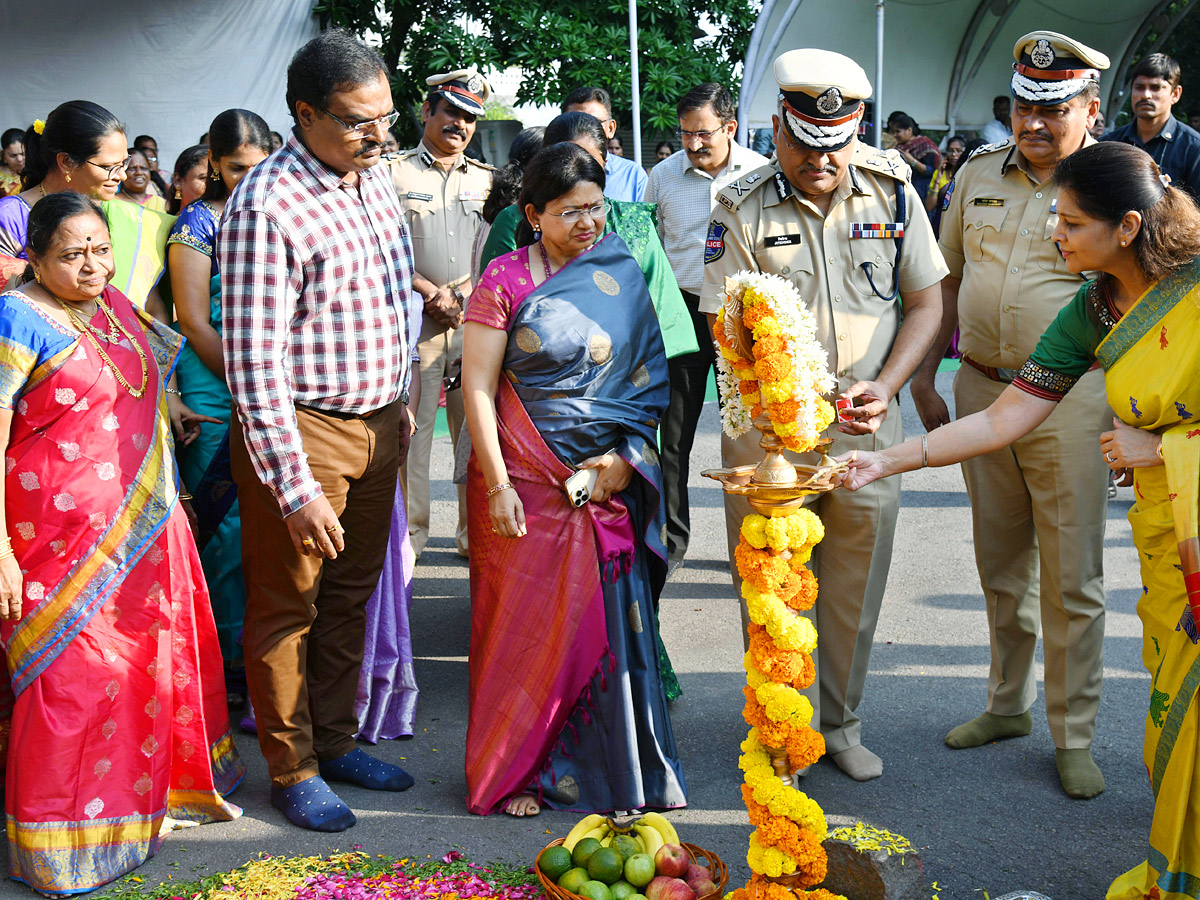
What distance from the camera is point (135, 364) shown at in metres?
3.10

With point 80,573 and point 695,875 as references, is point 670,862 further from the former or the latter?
point 80,573

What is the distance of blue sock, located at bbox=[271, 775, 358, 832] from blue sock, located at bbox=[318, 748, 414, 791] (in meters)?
0.18

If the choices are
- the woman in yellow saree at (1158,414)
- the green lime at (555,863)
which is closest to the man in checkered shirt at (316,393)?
the green lime at (555,863)

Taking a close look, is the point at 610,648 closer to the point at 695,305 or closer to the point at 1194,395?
the point at 1194,395

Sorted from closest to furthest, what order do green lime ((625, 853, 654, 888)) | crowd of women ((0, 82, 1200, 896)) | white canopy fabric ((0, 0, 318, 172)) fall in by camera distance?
crowd of women ((0, 82, 1200, 896))
green lime ((625, 853, 654, 888))
white canopy fabric ((0, 0, 318, 172))

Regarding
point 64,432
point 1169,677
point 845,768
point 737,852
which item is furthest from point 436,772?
point 1169,677

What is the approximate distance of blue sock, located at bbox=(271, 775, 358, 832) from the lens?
125 inches

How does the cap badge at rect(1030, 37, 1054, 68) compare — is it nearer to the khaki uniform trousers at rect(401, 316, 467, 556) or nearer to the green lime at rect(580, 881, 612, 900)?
the green lime at rect(580, 881, 612, 900)

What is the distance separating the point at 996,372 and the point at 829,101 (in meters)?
1.04

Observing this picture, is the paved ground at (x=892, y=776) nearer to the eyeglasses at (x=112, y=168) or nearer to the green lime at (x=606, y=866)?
the green lime at (x=606, y=866)

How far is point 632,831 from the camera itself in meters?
2.87

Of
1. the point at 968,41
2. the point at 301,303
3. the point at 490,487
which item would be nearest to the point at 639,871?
the point at 490,487

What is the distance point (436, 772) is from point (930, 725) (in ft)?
5.57

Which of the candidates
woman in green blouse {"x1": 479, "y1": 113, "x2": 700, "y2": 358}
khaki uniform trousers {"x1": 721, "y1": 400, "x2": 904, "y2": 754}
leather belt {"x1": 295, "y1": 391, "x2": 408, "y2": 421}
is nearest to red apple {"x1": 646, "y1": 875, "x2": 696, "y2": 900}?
khaki uniform trousers {"x1": 721, "y1": 400, "x2": 904, "y2": 754}
